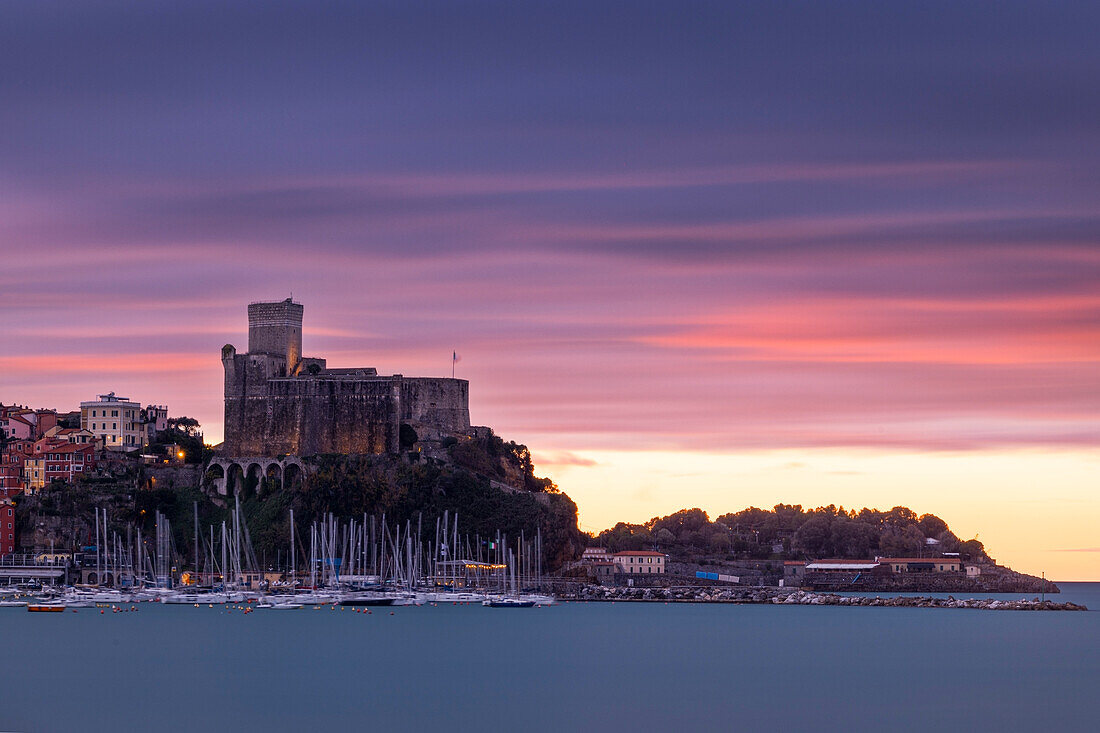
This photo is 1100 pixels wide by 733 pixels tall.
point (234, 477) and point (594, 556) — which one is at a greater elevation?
point (234, 477)

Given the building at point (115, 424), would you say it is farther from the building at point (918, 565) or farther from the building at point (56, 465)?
the building at point (918, 565)

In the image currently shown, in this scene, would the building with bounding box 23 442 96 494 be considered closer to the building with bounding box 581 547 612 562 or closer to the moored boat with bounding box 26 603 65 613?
the moored boat with bounding box 26 603 65 613

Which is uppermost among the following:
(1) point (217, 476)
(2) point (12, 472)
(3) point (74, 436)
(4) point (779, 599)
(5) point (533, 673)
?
(3) point (74, 436)

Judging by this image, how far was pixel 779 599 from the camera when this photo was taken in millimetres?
113125

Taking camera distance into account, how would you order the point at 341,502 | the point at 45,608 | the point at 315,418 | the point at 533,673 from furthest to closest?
the point at 315,418 < the point at 341,502 < the point at 45,608 < the point at 533,673

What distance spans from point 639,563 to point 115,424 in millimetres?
37580

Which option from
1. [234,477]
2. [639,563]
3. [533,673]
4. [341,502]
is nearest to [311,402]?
[234,477]

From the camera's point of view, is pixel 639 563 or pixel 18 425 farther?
pixel 18 425

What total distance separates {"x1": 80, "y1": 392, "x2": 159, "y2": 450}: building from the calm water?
24.4 meters

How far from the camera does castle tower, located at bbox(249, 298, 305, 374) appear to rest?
364ft

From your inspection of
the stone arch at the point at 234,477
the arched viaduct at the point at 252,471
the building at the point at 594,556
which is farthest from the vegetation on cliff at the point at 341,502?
the building at the point at 594,556

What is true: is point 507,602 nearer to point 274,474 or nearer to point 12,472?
point 274,474

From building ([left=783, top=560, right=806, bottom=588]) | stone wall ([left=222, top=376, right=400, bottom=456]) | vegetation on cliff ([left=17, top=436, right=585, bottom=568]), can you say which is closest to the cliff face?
stone wall ([left=222, top=376, right=400, bottom=456])

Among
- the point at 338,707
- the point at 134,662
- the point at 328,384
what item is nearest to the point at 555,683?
the point at 338,707
